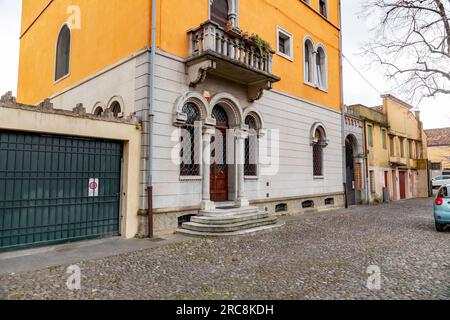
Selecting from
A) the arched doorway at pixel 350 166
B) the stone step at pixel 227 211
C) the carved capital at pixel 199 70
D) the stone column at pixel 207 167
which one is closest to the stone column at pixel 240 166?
the stone step at pixel 227 211

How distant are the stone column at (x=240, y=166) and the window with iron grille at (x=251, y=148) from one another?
70 centimetres

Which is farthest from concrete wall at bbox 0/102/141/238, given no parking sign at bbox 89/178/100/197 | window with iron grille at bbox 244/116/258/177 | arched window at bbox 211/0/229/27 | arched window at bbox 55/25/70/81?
arched window at bbox 55/25/70/81

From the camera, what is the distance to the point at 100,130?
295 inches

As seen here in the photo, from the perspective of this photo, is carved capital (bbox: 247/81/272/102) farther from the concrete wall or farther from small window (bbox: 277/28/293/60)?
the concrete wall

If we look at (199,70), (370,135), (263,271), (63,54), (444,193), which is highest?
(63,54)

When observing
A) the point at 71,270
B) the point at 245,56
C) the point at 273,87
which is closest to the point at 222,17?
the point at 245,56

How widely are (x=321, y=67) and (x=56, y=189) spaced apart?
1372cm

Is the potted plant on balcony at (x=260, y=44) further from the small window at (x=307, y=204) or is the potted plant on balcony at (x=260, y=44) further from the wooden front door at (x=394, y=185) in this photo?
the wooden front door at (x=394, y=185)

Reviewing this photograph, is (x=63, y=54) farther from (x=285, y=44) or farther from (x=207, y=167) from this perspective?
(x=285, y=44)

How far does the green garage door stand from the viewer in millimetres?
6297

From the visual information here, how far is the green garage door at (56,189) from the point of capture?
6297 mm

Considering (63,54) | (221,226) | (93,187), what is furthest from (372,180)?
(63,54)
